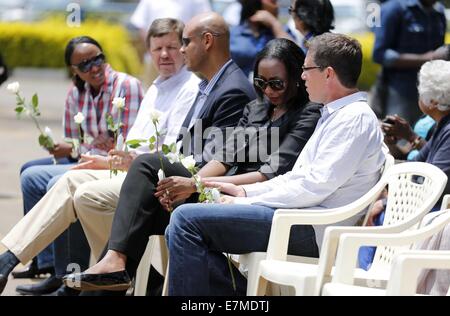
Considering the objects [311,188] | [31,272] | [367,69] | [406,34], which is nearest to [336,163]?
[311,188]

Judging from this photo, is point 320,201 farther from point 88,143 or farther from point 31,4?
point 31,4

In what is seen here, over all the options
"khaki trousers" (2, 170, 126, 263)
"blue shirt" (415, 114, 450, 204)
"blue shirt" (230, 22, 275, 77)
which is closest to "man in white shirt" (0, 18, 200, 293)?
"khaki trousers" (2, 170, 126, 263)

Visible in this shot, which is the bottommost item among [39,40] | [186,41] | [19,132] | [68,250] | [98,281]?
[19,132]

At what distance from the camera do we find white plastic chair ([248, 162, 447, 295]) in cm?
446

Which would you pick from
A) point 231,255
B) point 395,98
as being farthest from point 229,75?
point 395,98

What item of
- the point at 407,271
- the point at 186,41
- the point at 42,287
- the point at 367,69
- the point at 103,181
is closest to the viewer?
the point at 407,271

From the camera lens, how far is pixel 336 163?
4.83m

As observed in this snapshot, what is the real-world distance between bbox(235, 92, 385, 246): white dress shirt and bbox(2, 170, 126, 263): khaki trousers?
103 cm

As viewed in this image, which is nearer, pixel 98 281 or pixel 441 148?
pixel 98 281

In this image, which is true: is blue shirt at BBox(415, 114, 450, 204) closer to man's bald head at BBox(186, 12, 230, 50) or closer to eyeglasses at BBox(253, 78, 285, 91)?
eyeglasses at BBox(253, 78, 285, 91)

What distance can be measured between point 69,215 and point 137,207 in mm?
805

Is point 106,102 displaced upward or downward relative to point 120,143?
upward

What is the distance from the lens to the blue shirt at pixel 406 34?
7.84m

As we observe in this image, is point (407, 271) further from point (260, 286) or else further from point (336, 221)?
point (260, 286)
